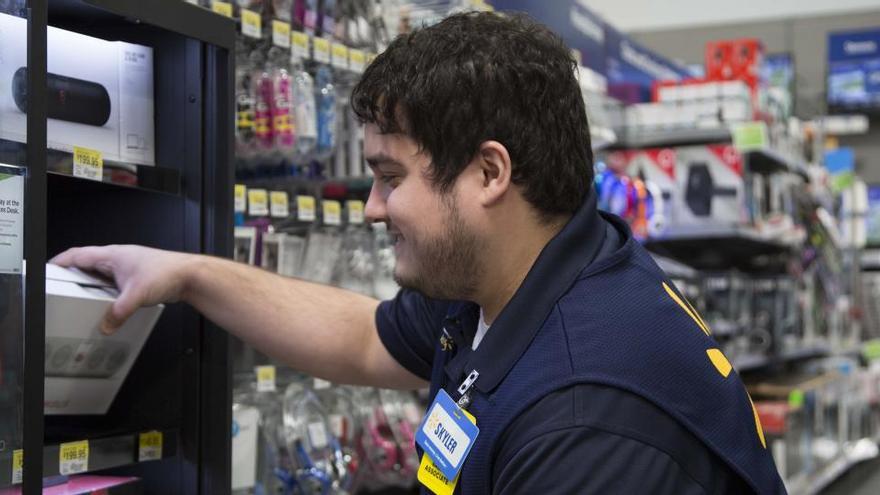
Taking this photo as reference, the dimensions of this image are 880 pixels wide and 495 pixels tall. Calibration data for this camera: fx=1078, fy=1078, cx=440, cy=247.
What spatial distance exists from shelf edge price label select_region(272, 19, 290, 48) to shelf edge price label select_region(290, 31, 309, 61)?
0.11ft

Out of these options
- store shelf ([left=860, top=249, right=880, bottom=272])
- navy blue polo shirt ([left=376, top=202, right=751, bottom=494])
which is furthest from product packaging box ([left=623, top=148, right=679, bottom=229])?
store shelf ([left=860, top=249, right=880, bottom=272])

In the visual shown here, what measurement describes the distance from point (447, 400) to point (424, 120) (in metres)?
0.43

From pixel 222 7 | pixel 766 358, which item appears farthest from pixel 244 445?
pixel 766 358

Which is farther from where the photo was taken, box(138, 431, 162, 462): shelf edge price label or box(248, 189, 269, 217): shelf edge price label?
box(248, 189, 269, 217): shelf edge price label

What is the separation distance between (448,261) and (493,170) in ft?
0.52

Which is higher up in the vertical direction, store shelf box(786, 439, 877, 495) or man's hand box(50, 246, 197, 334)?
man's hand box(50, 246, 197, 334)

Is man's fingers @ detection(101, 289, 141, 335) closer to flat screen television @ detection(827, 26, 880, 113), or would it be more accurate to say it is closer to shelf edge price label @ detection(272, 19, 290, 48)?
shelf edge price label @ detection(272, 19, 290, 48)

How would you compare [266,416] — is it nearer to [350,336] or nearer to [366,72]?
[350,336]

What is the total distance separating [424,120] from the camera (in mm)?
1650

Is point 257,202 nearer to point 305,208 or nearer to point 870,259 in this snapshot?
point 305,208

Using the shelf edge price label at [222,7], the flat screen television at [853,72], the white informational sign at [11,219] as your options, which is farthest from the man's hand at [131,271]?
the flat screen television at [853,72]

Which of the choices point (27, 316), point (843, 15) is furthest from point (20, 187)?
point (843, 15)

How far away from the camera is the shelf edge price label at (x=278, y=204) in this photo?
2.69 m

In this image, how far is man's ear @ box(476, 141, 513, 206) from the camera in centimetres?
163
